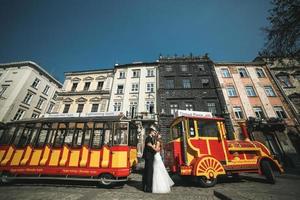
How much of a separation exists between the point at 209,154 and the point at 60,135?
7.31m

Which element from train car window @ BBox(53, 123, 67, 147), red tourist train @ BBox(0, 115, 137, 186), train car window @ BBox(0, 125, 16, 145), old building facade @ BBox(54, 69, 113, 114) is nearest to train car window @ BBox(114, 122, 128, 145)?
red tourist train @ BBox(0, 115, 137, 186)

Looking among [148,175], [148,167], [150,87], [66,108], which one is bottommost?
[148,175]

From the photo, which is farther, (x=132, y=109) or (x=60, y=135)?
(x=132, y=109)

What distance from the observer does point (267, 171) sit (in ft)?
19.6

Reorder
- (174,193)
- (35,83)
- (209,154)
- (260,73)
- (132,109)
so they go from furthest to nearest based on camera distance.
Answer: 1. (35,83)
2. (260,73)
3. (132,109)
4. (209,154)
5. (174,193)

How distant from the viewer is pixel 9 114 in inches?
790

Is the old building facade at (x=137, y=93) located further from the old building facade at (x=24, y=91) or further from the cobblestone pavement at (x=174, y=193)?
the old building facade at (x=24, y=91)

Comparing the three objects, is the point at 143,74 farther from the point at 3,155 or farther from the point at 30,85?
the point at 30,85

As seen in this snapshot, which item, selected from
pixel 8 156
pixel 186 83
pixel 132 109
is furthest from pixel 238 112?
pixel 8 156

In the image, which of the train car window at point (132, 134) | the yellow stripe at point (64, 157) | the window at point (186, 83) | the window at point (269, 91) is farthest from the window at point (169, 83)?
the yellow stripe at point (64, 157)

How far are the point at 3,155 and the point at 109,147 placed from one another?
5695 mm

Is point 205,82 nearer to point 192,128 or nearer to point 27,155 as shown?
point 192,128

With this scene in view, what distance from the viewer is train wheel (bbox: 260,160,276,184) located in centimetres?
583

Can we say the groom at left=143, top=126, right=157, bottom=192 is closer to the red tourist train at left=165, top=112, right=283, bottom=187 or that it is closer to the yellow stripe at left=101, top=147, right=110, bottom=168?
the red tourist train at left=165, top=112, right=283, bottom=187
